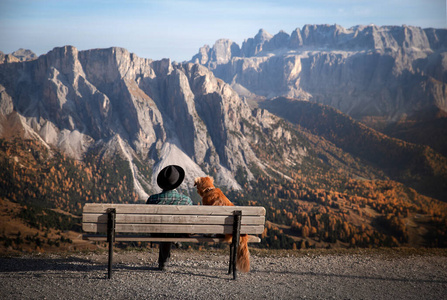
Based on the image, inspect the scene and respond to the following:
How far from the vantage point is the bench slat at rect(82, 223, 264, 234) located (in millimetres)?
9969

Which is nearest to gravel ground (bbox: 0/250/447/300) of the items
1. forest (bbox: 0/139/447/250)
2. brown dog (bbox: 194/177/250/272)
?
brown dog (bbox: 194/177/250/272)

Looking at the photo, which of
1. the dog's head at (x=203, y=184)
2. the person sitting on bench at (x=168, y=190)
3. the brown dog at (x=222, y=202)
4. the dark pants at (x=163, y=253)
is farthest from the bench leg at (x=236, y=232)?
the dark pants at (x=163, y=253)

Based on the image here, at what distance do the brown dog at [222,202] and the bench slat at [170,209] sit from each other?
104cm

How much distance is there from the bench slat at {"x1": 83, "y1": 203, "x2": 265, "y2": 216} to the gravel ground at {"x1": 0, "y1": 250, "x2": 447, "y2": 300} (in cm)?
236

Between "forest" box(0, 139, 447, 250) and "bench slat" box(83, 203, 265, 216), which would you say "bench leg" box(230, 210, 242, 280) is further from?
"forest" box(0, 139, 447, 250)

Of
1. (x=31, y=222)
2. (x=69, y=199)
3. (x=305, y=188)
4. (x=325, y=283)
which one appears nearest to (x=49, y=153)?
(x=69, y=199)

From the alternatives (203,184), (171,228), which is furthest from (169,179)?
(171,228)

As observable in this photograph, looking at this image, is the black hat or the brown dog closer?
the brown dog

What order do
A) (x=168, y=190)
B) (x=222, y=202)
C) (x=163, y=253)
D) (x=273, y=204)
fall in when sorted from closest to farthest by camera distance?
(x=168, y=190) → (x=222, y=202) → (x=163, y=253) → (x=273, y=204)

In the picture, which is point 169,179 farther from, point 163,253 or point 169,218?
point 163,253

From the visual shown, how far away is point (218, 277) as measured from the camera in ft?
38.3

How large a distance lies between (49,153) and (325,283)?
7894 inches

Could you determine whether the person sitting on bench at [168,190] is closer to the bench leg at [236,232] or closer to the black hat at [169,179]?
the black hat at [169,179]

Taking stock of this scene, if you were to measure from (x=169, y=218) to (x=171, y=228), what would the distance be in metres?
0.33
